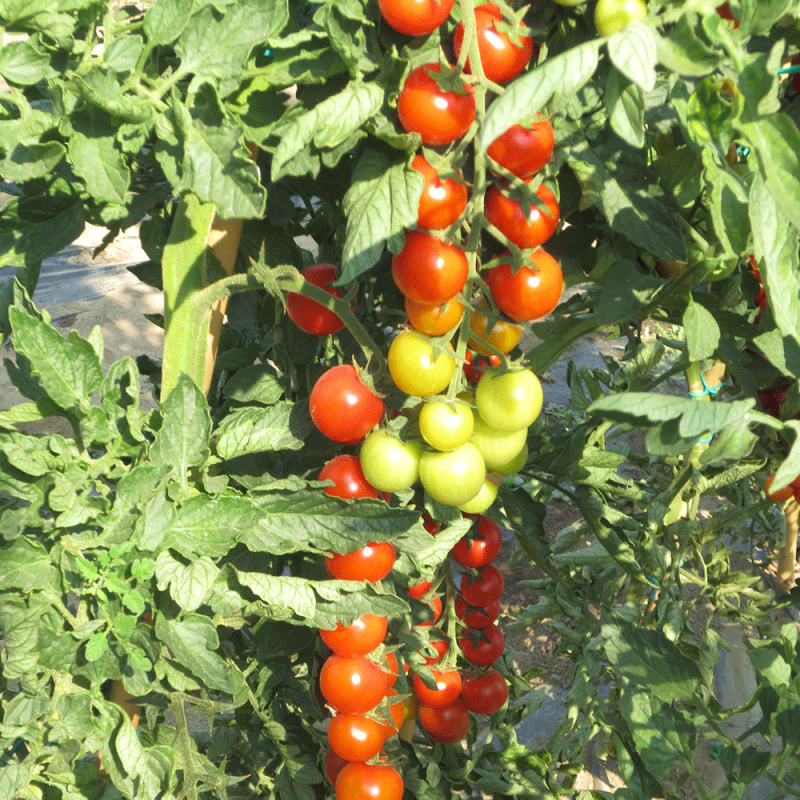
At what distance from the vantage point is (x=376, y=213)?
0.52 meters

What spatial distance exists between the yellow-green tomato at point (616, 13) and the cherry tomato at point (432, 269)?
0.57 feet

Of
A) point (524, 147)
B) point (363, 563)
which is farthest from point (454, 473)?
point (524, 147)

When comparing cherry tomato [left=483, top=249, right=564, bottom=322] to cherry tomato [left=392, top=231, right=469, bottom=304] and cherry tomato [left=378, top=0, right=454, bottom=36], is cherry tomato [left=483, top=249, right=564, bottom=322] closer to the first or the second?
cherry tomato [left=392, top=231, right=469, bottom=304]

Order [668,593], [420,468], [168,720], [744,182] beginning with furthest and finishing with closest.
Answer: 1. [168,720]
2. [668,593]
3. [420,468]
4. [744,182]

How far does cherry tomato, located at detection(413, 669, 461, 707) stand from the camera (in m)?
0.86

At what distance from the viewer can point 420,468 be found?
610mm

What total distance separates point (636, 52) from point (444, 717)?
2.54 feet

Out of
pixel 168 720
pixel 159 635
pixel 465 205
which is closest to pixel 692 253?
pixel 465 205

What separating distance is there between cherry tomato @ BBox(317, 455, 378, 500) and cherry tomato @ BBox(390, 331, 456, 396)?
0.38 ft

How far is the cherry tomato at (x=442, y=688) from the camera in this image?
855mm

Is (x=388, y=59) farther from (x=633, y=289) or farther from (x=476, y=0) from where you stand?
(x=633, y=289)

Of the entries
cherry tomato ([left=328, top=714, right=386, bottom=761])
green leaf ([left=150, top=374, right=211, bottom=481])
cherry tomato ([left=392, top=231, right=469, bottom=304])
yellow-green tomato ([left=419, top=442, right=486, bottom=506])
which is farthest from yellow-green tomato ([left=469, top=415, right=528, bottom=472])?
cherry tomato ([left=328, top=714, right=386, bottom=761])

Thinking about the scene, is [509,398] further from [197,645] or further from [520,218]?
[197,645]

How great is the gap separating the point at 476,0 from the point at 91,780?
82 centimetres
